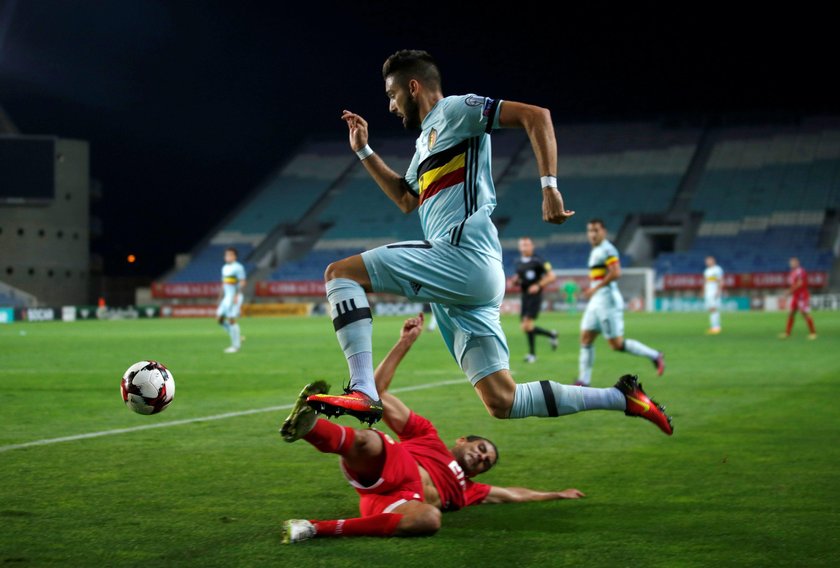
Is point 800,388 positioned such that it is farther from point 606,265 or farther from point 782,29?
point 782,29

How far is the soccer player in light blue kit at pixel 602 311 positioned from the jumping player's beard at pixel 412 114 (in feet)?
24.8

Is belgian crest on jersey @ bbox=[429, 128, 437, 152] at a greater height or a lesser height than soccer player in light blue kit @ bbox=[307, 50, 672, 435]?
greater

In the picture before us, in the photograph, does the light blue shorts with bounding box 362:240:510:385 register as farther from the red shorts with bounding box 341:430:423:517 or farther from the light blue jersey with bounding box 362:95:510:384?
the red shorts with bounding box 341:430:423:517

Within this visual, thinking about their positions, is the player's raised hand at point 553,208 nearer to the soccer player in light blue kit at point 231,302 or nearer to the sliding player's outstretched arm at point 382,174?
the sliding player's outstretched arm at point 382,174

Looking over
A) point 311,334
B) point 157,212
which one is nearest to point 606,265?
point 311,334

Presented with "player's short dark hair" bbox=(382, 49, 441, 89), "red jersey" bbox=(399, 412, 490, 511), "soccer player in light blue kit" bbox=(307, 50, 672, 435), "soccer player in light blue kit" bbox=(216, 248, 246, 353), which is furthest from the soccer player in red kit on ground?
"soccer player in light blue kit" bbox=(216, 248, 246, 353)

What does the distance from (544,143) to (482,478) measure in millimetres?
2627

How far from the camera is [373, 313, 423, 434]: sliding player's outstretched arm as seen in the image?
5957 mm

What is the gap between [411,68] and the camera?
5.66 m

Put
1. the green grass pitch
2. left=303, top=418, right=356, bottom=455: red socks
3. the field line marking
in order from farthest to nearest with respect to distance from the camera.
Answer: the field line marking < left=303, top=418, right=356, bottom=455: red socks < the green grass pitch

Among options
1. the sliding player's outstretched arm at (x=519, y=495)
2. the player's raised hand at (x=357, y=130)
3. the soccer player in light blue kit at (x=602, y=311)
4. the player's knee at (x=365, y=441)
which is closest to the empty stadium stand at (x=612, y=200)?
the soccer player in light blue kit at (x=602, y=311)

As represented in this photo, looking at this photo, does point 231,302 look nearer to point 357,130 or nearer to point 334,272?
point 357,130

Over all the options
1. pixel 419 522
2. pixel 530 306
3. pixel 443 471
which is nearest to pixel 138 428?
pixel 443 471

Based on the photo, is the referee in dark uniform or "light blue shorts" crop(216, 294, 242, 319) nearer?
the referee in dark uniform
